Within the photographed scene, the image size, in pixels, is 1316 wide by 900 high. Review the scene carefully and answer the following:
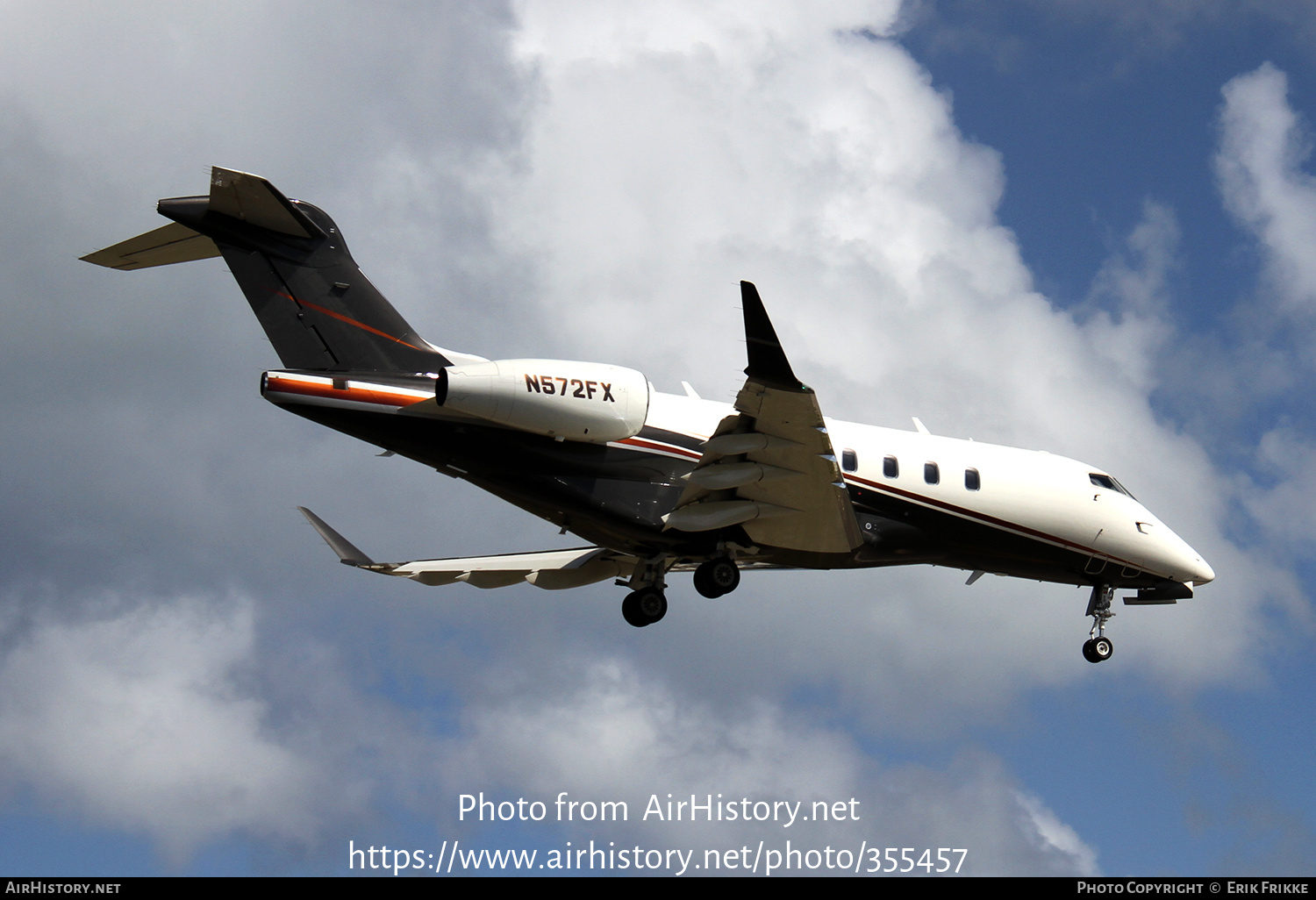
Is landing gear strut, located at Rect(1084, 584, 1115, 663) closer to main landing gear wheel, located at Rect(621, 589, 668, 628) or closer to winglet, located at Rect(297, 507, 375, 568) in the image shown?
main landing gear wheel, located at Rect(621, 589, 668, 628)

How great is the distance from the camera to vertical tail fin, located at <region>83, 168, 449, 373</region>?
18.6m

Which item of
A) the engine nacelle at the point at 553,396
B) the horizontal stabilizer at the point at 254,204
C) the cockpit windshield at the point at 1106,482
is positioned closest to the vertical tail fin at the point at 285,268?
the horizontal stabilizer at the point at 254,204

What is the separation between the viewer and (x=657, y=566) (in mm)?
21531

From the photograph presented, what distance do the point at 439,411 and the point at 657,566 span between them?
4986mm

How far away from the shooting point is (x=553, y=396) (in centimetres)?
1825

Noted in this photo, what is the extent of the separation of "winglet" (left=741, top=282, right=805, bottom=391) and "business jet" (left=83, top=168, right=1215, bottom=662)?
29 millimetres

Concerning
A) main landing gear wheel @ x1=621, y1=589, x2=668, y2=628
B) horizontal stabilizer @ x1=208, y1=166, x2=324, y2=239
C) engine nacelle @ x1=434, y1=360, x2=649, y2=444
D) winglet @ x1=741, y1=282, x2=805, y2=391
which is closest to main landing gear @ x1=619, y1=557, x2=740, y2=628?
main landing gear wheel @ x1=621, y1=589, x2=668, y2=628

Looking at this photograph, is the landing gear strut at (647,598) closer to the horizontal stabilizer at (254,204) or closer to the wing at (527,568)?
the wing at (527,568)

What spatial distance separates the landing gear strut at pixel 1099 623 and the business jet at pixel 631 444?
1.44 metres

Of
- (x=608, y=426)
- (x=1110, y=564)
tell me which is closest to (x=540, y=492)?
(x=608, y=426)

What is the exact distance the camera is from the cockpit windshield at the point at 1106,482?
23172mm
